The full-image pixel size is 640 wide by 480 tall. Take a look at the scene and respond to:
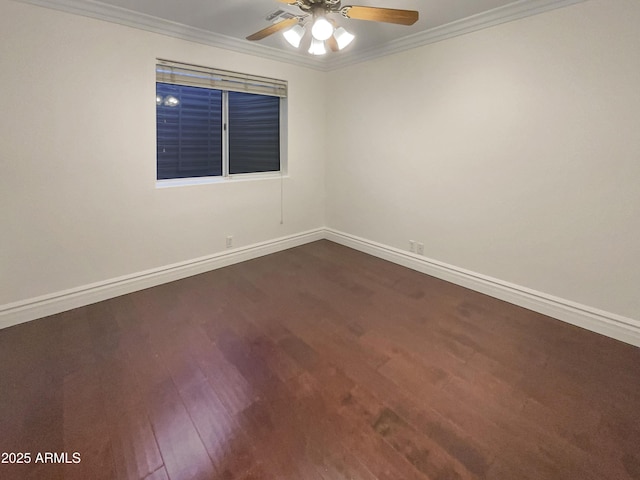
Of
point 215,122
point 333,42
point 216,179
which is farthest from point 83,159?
point 333,42

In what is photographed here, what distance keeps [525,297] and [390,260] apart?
4.86ft

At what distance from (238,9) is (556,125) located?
2.69 metres

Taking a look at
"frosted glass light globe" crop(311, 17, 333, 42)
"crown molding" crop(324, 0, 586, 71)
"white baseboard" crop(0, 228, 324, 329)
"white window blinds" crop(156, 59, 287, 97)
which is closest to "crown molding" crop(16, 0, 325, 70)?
"white window blinds" crop(156, 59, 287, 97)

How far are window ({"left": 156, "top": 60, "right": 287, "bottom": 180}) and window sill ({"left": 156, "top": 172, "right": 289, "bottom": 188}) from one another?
0.19 ft

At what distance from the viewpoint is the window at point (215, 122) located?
3.32m

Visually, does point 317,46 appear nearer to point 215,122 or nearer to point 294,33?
point 294,33

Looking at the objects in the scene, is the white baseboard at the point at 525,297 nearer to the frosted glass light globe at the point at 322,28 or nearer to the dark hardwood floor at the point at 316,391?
the dark hardwood floor at the point at 316,391

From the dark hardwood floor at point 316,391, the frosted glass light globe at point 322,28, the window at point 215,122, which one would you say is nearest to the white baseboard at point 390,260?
the dark hardwood floor at point 316,391

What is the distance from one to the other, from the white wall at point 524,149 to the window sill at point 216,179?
1306mm

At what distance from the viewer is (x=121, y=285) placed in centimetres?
309

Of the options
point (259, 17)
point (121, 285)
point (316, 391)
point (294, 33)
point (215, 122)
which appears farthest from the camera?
point (215, 122)

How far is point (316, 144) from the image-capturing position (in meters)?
4.53

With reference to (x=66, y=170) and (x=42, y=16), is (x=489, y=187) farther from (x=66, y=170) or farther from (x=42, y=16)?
(x=42, y=16)

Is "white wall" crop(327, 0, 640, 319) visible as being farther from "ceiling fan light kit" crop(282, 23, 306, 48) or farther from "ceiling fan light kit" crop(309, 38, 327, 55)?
"ceiling fan light kit" crop(282, 23, 306, 48)
